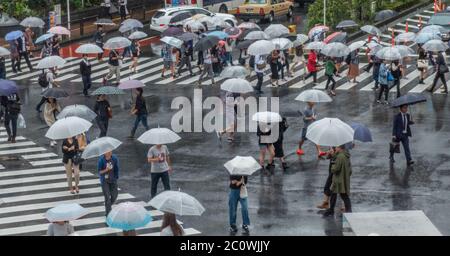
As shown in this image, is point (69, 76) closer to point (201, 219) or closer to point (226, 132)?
point (226, 132)

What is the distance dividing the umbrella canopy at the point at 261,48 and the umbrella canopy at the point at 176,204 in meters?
15.6

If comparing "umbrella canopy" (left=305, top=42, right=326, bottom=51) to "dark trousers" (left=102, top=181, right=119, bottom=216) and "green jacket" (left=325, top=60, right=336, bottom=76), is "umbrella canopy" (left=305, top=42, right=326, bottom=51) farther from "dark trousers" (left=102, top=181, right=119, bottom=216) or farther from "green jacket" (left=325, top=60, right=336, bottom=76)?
"dark trousers" (left=102, top=181, right=119, bottom=216)

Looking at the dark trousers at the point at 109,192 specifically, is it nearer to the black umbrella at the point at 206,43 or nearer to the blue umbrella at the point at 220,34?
the black umbrella at the point at 206,43

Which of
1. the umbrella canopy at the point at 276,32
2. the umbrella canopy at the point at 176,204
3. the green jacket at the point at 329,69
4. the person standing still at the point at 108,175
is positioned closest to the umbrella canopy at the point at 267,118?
the person standing still at the point at 108,175

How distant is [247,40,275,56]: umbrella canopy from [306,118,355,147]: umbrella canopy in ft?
35.6

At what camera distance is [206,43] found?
111 feet

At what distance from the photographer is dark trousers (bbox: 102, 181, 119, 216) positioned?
19938 mm

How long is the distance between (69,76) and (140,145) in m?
12.0

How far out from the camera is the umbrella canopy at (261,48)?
104 ft

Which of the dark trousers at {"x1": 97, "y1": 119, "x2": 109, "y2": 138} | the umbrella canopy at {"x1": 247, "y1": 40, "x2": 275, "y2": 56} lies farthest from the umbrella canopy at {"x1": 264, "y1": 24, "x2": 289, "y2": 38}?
the dark trousers at {"x1": 97, "y1": 119, "x2": 109, "y2": 138}

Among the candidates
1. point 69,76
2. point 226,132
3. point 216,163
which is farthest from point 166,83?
point 216,163

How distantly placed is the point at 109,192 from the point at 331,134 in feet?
14.8

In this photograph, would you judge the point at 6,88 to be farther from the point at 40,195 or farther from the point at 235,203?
the point at 235,203

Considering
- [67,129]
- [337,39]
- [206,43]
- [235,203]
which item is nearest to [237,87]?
[67,129]
